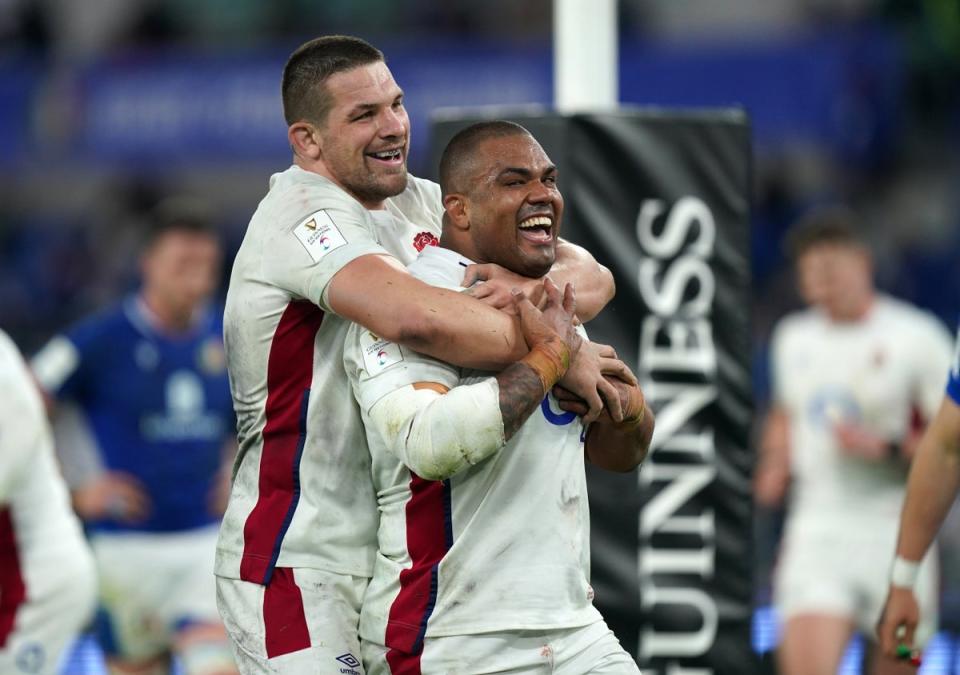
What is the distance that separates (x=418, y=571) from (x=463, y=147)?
3.07ft

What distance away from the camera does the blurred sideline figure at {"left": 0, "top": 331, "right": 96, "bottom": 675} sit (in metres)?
5.32

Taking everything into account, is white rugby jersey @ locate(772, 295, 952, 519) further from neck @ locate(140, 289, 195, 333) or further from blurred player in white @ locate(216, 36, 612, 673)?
blurred player in white @ locate(216, 36, 612, 673)

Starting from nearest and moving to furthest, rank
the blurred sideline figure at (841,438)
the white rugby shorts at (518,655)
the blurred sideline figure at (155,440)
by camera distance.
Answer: the white rugby shorts at (518,655) < the blurred sideline figure at (155,440) < the blurred sideline figure at (841,438)

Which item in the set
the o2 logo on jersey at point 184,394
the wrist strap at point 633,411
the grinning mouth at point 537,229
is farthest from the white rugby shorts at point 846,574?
the grinning mouth at point 537,229

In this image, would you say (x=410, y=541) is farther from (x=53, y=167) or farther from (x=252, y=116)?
(x=53, y=167)

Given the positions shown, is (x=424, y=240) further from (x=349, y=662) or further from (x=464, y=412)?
(x=349, y=662)

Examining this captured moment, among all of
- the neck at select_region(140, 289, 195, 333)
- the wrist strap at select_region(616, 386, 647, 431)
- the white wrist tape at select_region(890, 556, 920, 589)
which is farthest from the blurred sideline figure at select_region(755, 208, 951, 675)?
the wrist strap at select_region(616, 386, 647, 431)

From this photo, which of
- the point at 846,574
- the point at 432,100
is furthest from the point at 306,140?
the point at 432,100

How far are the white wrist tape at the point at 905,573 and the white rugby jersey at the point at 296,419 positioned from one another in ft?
5.02

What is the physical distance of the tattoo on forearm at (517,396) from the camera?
330 centimetres

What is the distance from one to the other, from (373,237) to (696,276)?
73.8 inches

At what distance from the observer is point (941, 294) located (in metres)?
14.1

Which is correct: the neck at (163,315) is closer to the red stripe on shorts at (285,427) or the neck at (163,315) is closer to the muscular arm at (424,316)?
the red stripe on shorts at (285,427)

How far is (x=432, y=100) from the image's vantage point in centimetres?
1407
